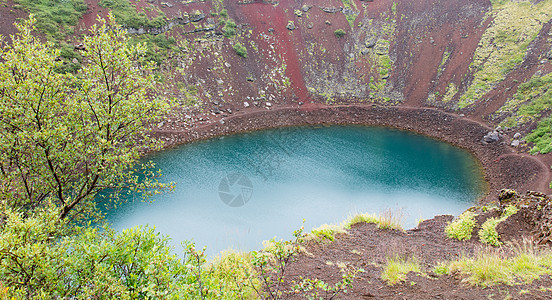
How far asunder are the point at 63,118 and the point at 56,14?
122ft

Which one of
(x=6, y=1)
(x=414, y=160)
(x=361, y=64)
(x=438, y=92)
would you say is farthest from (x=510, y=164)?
(x=6, y=1)

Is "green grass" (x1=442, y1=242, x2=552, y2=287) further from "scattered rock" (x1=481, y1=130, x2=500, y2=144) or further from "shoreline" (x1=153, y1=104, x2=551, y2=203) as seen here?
"scattered rock" (x1=481, y1=130, x2=500, y2=144)

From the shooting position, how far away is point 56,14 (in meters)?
35.6

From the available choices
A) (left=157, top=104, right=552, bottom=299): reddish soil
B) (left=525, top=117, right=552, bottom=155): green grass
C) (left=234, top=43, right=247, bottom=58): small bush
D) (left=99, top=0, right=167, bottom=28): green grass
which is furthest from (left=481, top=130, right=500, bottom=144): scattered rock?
(left=99, top=0, right=167, bottom=28): green grass

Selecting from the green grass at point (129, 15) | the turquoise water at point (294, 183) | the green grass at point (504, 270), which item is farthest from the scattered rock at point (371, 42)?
the green grass at point (504, 270)

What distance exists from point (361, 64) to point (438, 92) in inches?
460

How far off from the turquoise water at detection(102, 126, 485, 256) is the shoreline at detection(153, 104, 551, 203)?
1.22 metres

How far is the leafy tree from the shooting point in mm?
7168

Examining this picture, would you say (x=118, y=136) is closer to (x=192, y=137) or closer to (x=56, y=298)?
(x=56, y=298)

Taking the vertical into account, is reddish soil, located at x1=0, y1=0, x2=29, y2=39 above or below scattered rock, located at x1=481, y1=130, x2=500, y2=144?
below

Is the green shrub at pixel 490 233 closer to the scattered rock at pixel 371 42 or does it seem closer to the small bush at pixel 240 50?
the small bush at pixel 240 50

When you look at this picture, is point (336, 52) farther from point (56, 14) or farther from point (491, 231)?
point (491, 231)

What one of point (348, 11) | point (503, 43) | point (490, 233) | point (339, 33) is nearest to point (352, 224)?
point (490, 233)

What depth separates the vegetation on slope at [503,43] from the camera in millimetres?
36700
